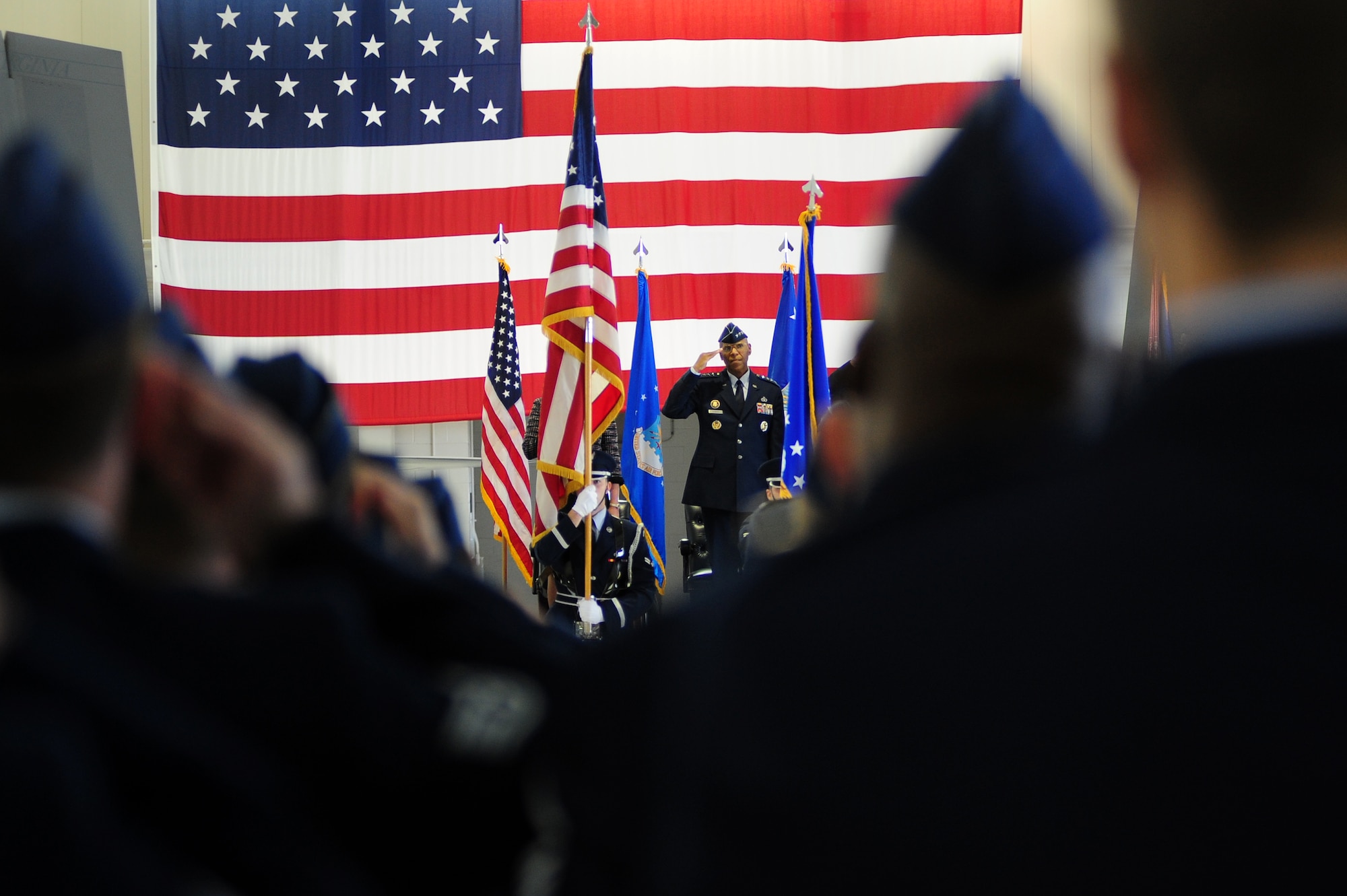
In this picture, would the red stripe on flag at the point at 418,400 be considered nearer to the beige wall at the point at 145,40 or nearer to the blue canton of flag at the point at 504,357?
the blue canton of flag at the point at 504,357

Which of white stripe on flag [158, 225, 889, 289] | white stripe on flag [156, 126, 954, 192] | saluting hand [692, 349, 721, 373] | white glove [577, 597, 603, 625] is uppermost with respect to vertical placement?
white stripe on flag [156, 126, 954, 192]

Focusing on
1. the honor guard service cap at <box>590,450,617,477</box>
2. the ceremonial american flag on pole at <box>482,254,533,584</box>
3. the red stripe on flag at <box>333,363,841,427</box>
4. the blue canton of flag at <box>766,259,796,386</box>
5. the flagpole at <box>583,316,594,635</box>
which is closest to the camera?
the flagpole at <box>583,316,594,635</box>

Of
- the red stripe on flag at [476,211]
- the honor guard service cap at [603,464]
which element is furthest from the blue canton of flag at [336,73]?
the honor guard service cap at [603,464]

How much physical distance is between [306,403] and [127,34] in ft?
31.7

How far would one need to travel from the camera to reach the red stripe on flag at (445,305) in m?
8.45

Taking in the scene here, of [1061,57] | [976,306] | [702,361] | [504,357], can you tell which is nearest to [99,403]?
[976,306]

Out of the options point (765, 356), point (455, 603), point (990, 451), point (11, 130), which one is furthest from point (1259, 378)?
point (765, 356)

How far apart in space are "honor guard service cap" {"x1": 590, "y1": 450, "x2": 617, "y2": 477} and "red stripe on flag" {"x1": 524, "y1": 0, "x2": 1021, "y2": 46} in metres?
3.91

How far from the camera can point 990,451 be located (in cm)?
49

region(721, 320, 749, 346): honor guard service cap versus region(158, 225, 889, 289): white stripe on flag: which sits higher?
region(158, 225, 889, 289): white stripe on flag

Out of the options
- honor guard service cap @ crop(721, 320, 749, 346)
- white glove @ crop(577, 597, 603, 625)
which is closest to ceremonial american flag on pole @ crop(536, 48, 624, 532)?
white glove @ crop(577, 597, 603, 625)

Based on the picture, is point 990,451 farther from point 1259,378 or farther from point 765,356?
point 765,356

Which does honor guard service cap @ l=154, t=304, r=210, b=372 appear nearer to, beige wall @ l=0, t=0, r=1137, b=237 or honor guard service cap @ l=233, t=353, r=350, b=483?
honor guard service cap @ l=233, t=353, r=350, b=483

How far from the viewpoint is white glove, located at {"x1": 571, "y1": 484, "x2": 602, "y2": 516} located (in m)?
5.18
